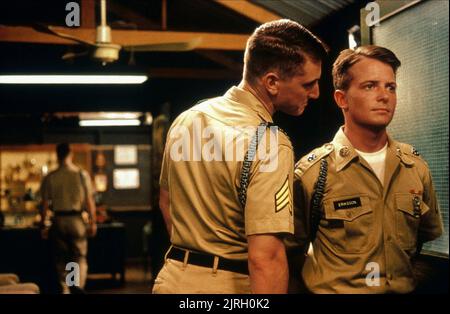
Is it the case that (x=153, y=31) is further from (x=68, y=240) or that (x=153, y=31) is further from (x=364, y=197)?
(x=364, y=197)

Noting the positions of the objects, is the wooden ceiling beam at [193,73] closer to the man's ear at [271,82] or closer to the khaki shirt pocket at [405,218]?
the khaki shirt pocket at [405,218]

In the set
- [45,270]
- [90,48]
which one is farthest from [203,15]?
[45,270]

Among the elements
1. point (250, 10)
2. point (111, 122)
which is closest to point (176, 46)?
point (250, 10)

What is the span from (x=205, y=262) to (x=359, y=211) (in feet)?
1.75

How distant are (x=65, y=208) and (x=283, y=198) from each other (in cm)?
566

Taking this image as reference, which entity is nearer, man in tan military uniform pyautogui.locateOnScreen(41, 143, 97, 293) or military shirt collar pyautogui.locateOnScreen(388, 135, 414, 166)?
military shirt collar pyautogui.locateOnScreen(388, 135, 414, 166)

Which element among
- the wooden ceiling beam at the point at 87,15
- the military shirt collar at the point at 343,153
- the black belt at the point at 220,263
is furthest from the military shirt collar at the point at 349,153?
the wooden ceiling beam at the point at 87,15

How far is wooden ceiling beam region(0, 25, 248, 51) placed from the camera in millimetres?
6238

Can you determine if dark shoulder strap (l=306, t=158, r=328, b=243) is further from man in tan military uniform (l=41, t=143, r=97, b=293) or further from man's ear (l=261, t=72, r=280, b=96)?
man in tan military uniform (l=41, t=143, r=97, b=293)

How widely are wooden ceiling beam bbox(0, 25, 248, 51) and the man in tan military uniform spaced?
1.25m

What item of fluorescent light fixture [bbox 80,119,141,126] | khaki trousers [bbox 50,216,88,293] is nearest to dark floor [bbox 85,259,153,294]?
khaki trousers [bbox 50,216,88,293]

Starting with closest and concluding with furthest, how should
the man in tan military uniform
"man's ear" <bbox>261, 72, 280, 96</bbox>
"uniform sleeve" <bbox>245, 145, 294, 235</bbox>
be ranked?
"uniform sleeve" <bbox>245, 145, 294, 235</bbox>
"man's ear" <bbox>261, 72, 280, 96</bbox>
the man in tan military uniform

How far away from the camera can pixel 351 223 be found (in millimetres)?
2051

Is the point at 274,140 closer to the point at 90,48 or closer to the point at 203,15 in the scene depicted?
the point at 90,48
